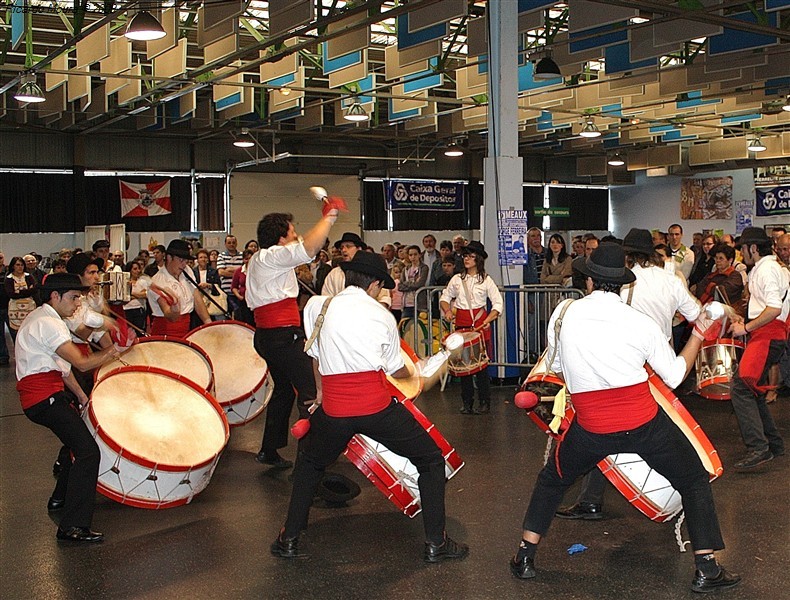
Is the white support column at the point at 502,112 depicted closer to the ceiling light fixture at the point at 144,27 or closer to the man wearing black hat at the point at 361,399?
the ceiling light fixture at the point at 144,27

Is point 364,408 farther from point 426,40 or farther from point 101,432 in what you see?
point 426,40

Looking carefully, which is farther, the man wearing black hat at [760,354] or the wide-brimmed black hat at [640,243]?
the man wearing black hat at [760,354]

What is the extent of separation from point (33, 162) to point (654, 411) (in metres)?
19.9

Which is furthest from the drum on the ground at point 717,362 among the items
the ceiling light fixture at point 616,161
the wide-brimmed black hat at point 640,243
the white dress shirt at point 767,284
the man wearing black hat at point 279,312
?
the ceiling light fixture at point 616,161

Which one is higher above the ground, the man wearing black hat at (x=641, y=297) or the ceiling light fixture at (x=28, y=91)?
the ceiling light fixture at (x=28, y=91)

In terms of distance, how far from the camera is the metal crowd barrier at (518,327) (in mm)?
10672

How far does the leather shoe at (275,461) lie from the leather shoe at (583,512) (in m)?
2.26

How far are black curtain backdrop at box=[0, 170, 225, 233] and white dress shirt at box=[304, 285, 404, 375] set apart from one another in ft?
60.8

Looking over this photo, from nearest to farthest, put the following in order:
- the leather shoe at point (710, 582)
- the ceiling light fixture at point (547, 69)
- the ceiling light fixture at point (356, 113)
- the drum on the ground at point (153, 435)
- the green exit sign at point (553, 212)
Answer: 1. the leather shoe at point (710, 582)
2. the drum on the ground at point (153, 435)
3. the ceiling light fixture at point (547, 69)
4. the ceiling light fixture at point (356, 113)
5. the green exit sign at point (553, 212)

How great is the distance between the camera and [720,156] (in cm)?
2291

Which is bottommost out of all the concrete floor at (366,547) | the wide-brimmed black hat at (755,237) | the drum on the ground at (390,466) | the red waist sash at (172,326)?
the concrete floor at (366,547)

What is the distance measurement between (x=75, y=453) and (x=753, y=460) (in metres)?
4.55

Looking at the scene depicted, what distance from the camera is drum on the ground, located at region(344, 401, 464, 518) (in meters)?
5.10

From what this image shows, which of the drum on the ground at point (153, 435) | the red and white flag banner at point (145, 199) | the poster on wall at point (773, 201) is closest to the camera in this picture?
the drum on the ground at point (153, 435)
